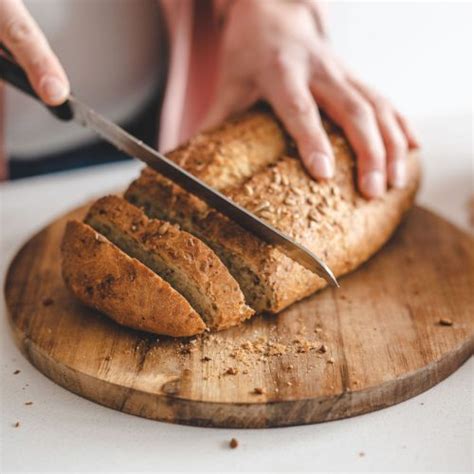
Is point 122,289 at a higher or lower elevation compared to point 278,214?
higher

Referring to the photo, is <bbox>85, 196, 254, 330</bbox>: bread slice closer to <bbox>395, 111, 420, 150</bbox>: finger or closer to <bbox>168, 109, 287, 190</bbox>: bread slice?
<bbox>168, 109, 287, 190</bbox>: bread slice

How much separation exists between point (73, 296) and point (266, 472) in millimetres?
583

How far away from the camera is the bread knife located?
1.44 meters

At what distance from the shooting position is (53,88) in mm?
1466

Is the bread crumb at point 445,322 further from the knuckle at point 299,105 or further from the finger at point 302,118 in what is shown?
the knuckle at point 299,105

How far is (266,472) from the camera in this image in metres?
1.15

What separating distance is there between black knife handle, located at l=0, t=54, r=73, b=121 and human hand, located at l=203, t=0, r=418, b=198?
50cm

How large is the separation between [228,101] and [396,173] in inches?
20.5

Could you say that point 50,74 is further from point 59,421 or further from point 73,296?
point 59,421

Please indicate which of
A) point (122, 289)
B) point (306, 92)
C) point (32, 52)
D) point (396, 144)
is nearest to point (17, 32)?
point (32, 52)

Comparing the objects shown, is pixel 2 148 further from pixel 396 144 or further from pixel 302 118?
pixel 396 144

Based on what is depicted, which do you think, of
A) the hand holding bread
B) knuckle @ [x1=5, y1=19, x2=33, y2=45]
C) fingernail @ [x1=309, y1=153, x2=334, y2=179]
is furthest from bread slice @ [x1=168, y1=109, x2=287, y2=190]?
knuckle @ [x1=5, y1=19, x2=33, y2=45]

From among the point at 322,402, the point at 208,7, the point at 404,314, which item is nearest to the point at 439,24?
the point at 208,7

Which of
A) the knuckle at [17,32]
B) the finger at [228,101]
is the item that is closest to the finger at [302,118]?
the finger at [228,101]
